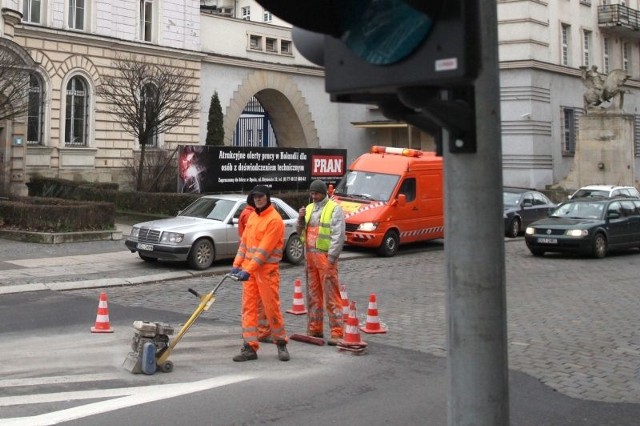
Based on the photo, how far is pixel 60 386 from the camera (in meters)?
7.37

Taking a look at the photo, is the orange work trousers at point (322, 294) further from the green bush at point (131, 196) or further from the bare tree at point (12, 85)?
the green bush at point (131, 196)

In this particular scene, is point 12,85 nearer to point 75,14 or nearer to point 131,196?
point 131,196

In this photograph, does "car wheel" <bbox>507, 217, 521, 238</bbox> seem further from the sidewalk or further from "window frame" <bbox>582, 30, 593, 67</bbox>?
"window frame" <bbox>582, 30, 593, 67</bbox>

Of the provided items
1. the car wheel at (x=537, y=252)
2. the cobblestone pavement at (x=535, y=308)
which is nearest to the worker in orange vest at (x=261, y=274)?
the cobblestone pavement at (x=535, y=308)

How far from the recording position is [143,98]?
29359 mm

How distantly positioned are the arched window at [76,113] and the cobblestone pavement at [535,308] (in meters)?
18.5

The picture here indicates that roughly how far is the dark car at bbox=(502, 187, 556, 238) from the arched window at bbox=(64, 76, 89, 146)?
59.5 feet

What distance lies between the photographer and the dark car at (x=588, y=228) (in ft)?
68.5

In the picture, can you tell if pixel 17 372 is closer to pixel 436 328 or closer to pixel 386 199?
pixel 436 328

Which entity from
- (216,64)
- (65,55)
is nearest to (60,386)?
(65,55)

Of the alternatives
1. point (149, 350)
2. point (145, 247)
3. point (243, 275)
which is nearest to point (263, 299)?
point (243, 275)

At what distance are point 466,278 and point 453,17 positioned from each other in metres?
0.94

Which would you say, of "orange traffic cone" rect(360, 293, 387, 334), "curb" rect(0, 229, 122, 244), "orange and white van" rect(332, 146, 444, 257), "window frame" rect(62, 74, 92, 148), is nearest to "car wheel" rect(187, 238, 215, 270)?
"orange and white van" rect(332, 146, 444, 257)

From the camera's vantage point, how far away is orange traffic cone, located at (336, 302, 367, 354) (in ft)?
30.0
